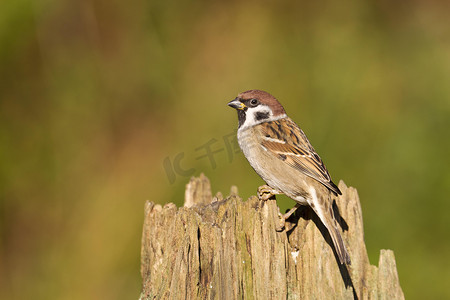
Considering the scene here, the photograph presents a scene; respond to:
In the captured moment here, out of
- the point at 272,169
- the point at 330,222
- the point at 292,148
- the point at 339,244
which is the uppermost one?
the point at 292,148

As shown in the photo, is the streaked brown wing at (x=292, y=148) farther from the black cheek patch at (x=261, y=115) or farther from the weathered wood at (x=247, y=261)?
the weathered wood at (x=247, y=261)

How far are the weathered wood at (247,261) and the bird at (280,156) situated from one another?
0.36m

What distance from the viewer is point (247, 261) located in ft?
9.51

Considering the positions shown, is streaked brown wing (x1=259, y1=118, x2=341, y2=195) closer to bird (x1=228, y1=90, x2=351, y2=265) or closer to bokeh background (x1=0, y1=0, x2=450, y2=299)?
bird (x1=228, y1=90, x2=351, y2=265)

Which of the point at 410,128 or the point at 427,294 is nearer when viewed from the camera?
the point at 427,294

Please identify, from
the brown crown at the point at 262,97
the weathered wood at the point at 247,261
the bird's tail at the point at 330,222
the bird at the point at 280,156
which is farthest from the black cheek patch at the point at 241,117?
the weathered wood at the point at 247,261

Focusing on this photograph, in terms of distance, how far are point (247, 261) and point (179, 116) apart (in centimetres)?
346

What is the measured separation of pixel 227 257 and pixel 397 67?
14.1ft

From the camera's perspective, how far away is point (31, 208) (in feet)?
19.3

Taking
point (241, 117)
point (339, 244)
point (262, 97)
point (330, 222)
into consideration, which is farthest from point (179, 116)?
point (339, 244)

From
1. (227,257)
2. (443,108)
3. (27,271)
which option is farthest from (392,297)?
(27,271)

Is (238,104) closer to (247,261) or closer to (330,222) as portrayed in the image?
(330,222)

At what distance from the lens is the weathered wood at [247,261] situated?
113 inches

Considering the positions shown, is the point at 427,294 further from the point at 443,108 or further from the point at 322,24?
the point at 322,24
